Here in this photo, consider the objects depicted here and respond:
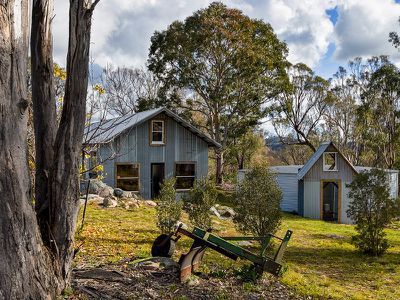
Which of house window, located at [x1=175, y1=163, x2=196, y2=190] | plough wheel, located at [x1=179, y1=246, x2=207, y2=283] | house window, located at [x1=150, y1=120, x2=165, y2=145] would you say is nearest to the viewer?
plough wheel, located at [x1=179, y1=246, x2=207, y2=283]

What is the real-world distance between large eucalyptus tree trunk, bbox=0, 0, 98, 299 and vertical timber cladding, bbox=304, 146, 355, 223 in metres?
21.6

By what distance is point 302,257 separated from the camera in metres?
11.6

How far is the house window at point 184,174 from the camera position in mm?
24578

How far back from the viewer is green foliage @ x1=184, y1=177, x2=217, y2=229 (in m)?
11.4

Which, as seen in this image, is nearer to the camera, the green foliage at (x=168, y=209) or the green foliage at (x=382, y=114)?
the green foliage at (x=168, y=209)

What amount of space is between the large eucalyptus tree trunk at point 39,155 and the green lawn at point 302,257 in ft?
8.59

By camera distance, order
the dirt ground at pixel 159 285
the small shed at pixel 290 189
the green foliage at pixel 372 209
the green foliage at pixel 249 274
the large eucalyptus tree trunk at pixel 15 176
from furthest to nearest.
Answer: the small shed at pixel 290 189
the green foliage at pixel 372 209
the green foliage at pixel 249 274
the dirt ground at pixel 159 285
the large eucalyptus tree trunk at pixel 15 176

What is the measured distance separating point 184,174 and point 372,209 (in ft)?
45.1

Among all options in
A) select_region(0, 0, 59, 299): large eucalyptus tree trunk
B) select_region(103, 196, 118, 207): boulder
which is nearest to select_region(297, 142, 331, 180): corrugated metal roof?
select_region(103, 196, 118, 207): boulder

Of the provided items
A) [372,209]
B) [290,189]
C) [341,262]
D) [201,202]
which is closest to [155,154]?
[290,189]

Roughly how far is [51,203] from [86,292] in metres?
1.29

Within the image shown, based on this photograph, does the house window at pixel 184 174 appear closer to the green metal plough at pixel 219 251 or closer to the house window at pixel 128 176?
the house window at pixel 128 176

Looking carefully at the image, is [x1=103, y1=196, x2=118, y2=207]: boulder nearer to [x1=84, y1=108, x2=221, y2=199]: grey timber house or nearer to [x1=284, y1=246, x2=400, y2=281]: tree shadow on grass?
[x1=84, y1=108, x2=221, y2=199]: grey timber house

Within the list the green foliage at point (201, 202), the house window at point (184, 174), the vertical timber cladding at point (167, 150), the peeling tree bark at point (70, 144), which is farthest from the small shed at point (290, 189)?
the peeling tree bark at point (70, 144)
